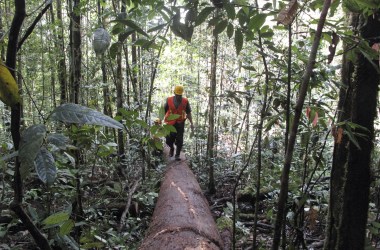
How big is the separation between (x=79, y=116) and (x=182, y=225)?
7.40 ft

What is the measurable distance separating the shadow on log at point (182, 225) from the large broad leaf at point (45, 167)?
1760 mm

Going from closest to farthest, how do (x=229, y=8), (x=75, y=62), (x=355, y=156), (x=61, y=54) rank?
(x=229, y=8) < (x=355, y=156) < (x=75, y=62) < (x=61, y=54)

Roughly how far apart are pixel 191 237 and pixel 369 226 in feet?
4.73

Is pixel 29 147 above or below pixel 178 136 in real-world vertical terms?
below

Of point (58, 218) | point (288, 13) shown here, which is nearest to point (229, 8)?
point (288, 13)

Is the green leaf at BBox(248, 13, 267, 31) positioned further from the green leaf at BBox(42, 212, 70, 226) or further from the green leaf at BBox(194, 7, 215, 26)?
the green leaf at BBox(42, 212, 70, 226)

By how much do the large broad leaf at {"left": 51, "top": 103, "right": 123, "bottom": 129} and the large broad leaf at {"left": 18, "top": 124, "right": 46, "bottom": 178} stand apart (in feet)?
0.18

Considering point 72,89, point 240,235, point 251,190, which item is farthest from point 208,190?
point 72,89

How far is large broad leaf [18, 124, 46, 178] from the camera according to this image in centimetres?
71

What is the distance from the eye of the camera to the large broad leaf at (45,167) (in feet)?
2.57

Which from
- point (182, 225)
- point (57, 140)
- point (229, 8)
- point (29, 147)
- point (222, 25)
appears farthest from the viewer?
point (182, 225)

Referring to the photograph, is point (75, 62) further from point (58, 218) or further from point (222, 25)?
point (222, 25)

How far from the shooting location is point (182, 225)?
285cm

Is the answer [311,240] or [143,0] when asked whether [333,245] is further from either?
[311,240]
